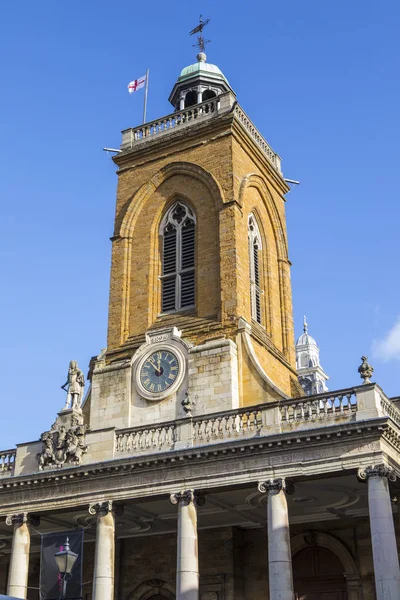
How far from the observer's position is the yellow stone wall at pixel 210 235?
28.5 meters

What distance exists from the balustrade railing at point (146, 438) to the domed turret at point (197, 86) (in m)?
16.4

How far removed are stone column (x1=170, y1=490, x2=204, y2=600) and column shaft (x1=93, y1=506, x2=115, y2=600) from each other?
2.30 m

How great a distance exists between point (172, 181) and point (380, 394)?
13940 millimetres

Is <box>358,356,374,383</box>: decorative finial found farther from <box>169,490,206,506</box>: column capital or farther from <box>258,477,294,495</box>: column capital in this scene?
<box>169,490,206,506</box>: column capital

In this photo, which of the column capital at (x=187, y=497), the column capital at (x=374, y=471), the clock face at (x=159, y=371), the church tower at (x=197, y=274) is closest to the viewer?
the column capital at (x=374, y=471)

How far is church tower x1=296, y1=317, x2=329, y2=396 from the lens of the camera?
76.2m

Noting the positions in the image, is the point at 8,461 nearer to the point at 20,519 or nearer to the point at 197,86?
the point at 20,519

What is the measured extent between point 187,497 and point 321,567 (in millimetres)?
6489

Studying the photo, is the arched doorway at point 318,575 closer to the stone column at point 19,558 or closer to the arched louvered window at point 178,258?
the stone column at point 19,558

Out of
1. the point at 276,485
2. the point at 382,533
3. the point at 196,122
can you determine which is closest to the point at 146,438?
the point at 276,485

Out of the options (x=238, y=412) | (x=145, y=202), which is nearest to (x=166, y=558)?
(x=238, y=412)

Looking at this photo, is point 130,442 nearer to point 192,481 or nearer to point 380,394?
point 192,481

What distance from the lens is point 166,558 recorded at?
27.9 meters

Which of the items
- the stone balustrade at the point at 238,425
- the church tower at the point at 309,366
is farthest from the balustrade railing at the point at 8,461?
the church tower at the point at 309,366
